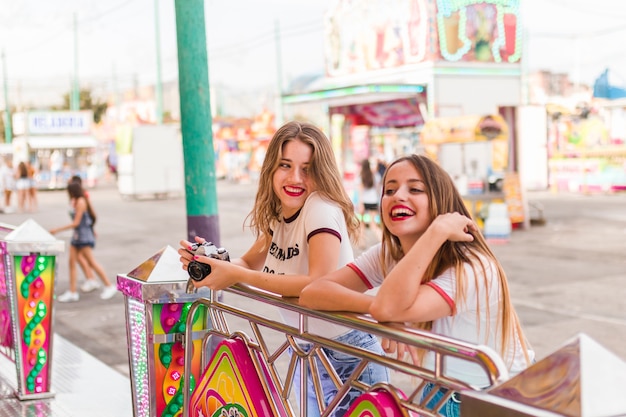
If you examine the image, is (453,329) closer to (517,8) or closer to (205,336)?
(205,336)

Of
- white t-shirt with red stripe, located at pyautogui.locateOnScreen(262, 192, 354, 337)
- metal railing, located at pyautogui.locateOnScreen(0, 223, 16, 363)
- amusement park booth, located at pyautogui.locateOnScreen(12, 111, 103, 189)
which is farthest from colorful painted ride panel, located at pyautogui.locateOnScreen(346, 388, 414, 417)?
amusement park booth, located at pyautogui.locateOnScreen(12, 111, 103, 189)

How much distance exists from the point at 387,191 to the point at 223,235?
13.3 meters

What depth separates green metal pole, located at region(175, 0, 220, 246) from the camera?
4570 mm

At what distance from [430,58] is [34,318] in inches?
497

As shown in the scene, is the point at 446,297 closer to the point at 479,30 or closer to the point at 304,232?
the point at 304,232

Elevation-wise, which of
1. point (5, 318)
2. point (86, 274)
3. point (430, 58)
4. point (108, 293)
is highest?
point (430, 58)

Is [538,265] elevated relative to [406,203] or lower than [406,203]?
lower

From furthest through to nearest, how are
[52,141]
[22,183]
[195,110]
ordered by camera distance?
1. [52,141]
2. [22,183]
3. [195,110]

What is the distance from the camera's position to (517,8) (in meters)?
16.4

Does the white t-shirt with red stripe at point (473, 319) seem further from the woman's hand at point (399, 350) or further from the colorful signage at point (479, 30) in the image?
the colorful signage at point (479, 30)

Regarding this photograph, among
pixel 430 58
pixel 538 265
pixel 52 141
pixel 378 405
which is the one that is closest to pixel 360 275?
pixel 378 405

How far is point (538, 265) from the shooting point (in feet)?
36.0

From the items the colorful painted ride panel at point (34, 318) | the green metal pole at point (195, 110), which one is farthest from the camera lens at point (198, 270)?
the colorful painted ride panel at point (34, 318)

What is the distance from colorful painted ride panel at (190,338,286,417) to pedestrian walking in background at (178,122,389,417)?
22 centimetres
